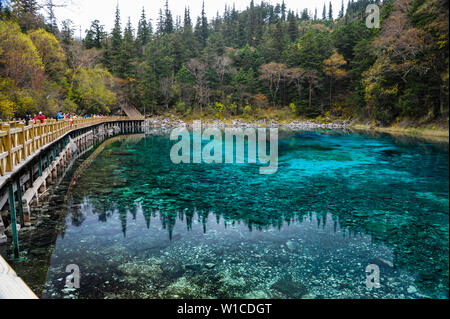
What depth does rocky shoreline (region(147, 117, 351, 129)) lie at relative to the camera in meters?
57.6

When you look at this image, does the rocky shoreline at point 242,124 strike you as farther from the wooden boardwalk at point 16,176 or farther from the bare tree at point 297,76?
the wooden boardwalk at point 16,176

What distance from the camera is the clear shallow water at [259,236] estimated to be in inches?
236

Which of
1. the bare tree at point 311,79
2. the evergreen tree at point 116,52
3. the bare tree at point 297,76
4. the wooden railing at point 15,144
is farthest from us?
the evergreen tree at point 116,52

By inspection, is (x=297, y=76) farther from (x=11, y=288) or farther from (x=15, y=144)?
(x=11, y=288)

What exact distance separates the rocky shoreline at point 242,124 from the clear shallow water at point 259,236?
142 ft

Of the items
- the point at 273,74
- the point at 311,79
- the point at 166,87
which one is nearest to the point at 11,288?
the point at 311,79

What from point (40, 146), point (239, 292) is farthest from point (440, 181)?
point (40, 146)

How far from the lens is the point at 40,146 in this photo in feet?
41.6

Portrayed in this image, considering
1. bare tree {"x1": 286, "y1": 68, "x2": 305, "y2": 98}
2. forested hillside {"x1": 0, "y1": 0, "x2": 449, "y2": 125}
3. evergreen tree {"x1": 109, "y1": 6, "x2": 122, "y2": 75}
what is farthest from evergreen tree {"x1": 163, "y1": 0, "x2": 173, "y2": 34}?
bare tree {"x1": 286, "y1": 68, "x2": 305, "y2": 98}

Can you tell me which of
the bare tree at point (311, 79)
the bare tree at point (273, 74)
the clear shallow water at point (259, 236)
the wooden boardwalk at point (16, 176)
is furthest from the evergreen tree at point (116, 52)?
the clear shallow water at point (259, 236)

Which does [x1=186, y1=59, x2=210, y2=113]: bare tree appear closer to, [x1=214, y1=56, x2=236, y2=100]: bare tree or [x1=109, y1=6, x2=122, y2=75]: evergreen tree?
[x1=214, y1=56, x2=236, y2=100]: bare tree

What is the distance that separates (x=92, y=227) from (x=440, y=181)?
9.66 meters

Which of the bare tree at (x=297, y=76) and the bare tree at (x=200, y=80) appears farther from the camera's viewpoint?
the bare tree at (x=200, y=80)

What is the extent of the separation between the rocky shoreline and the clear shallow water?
43.1 metres
